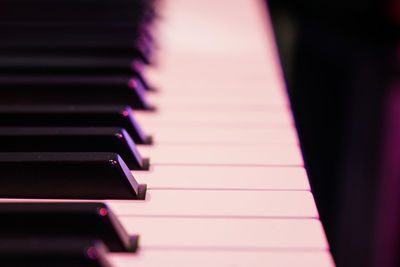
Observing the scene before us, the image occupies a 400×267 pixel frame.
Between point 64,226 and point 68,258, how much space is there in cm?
9

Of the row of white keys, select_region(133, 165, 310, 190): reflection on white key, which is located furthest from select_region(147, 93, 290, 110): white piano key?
select_region(133, 165, 310, 190): reflection on white key

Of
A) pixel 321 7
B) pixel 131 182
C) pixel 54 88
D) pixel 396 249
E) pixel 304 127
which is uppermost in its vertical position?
pixel 321 7

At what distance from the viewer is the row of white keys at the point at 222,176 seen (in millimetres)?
629

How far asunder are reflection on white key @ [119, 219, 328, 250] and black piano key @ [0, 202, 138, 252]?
0.04m

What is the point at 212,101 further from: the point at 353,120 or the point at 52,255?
the point at 353,120

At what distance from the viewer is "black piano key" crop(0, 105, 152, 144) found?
89cm

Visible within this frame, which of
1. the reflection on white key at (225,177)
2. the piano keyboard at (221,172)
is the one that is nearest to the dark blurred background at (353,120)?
the piano keyboard at (221,172)

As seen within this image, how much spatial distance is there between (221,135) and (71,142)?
29cm

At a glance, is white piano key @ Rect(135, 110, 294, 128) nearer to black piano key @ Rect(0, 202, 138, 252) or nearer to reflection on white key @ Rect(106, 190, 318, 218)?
reflection on white key @ Rect(106, 190, 318, 218)

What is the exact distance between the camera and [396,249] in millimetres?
2162

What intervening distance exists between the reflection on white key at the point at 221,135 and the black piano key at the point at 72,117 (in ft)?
0.20

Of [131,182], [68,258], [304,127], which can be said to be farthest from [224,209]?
[304,127]

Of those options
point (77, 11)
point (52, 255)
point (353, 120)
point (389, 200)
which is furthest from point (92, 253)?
point (353, 120)

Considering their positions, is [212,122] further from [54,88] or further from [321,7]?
[321,7]
